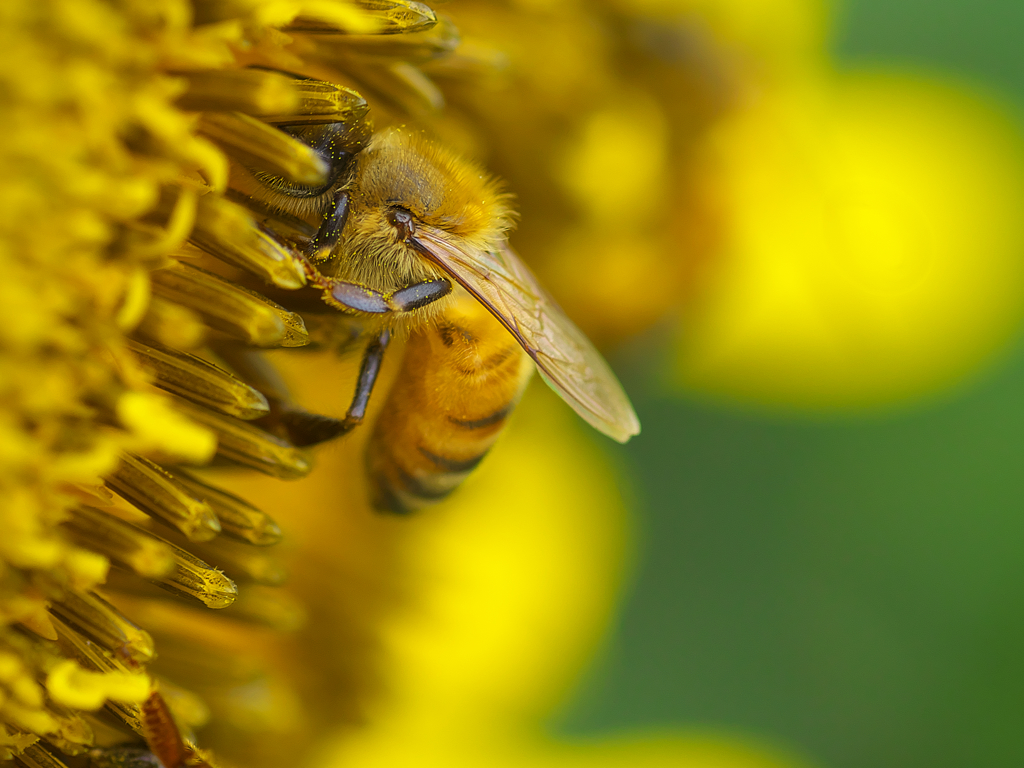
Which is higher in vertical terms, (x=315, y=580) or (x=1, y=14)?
(x=1, y=14)

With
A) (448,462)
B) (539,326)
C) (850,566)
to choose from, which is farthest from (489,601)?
(539,326)

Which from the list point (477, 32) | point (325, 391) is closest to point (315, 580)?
point (325, 391)

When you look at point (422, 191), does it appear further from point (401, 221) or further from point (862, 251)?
point (862, 251)

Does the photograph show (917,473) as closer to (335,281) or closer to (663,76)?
(663,76)

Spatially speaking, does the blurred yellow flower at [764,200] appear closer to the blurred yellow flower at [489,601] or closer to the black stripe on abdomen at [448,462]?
the blurred yellow flower at [489,601]

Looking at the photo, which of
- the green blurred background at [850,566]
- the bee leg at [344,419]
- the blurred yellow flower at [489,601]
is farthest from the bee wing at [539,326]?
the green blurred background at [850,566]

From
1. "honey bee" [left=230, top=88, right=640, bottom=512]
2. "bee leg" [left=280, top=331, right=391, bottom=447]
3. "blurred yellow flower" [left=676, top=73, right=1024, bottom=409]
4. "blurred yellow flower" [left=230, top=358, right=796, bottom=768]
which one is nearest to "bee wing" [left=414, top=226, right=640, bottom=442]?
"honey bee" [left=230, top=88, right=640, bottom=512]

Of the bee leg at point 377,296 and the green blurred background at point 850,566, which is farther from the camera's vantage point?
the green blurred background at point 850,566
